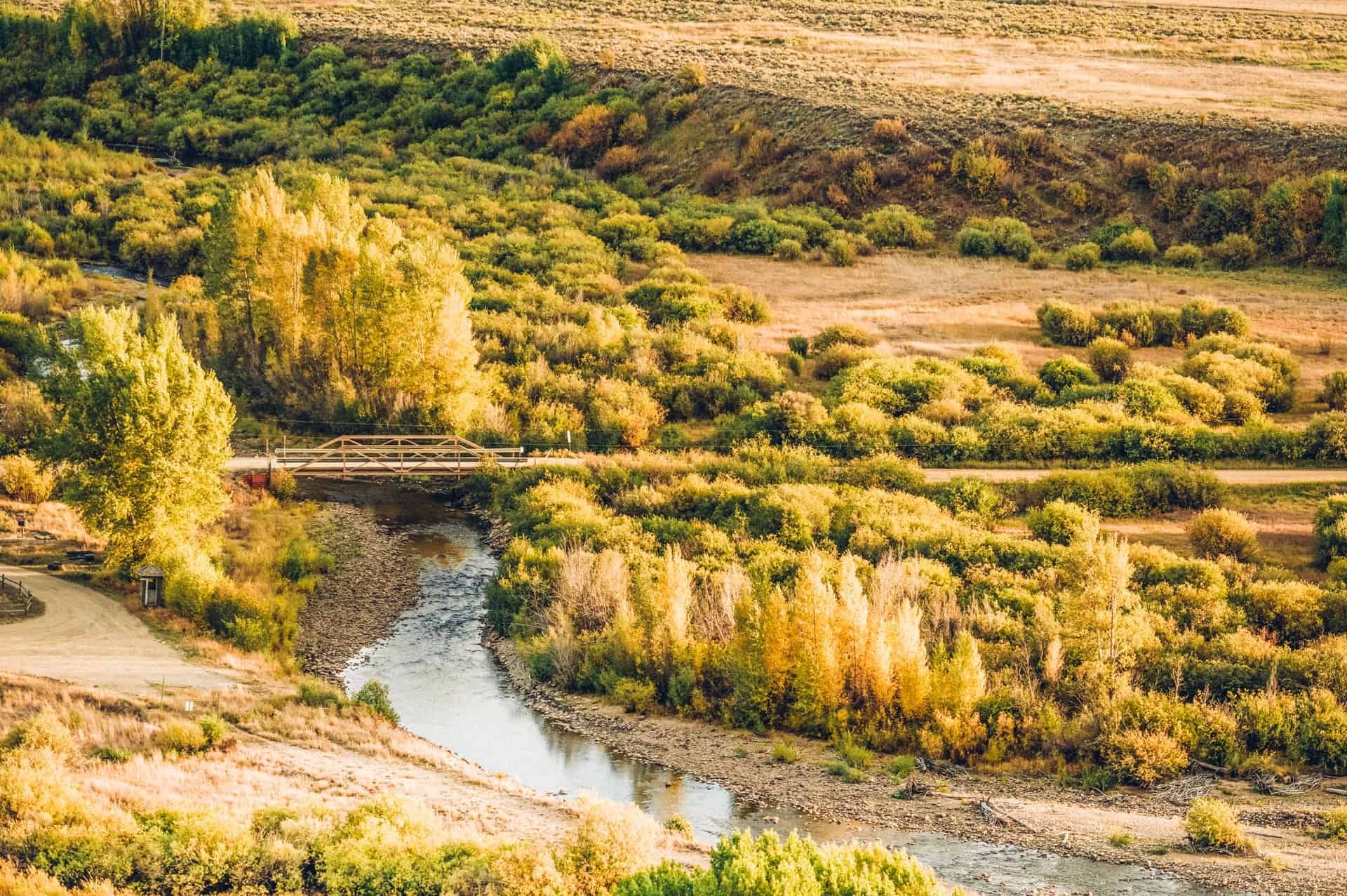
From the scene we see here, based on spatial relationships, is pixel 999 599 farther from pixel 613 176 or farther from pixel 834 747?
pixel 613 176

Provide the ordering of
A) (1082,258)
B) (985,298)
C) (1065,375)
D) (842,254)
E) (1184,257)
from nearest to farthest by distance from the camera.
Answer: (1065,375) → (985,298) → (1184,257) → (1082,258) → (842,254)

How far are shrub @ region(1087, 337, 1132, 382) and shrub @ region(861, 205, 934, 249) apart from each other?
1719cm

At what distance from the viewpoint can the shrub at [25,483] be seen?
37.3 meters

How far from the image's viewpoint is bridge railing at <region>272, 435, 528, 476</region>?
4072 centimetres

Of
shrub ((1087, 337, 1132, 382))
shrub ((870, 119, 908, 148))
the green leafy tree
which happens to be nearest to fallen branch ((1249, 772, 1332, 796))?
the green leafy tree

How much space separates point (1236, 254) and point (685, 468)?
104ft

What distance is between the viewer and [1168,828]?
2280cm

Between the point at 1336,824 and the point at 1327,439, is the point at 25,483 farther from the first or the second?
the point at 1327,439

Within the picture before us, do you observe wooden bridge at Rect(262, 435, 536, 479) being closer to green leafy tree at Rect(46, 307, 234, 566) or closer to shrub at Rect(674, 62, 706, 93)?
green leafy tree at Rect(46, 307, 234, 566)

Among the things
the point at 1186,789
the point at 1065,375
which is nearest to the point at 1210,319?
the point at 1065,375

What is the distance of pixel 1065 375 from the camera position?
46.3 m

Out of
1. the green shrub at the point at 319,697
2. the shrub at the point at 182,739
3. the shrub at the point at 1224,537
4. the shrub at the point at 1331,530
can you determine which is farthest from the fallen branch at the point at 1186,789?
the shrub at the point at 182,739

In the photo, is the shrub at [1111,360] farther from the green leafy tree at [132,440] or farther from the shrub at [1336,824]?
the green leafy tree at [132,440]

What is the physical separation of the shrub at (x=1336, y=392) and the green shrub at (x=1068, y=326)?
894 centimetres
